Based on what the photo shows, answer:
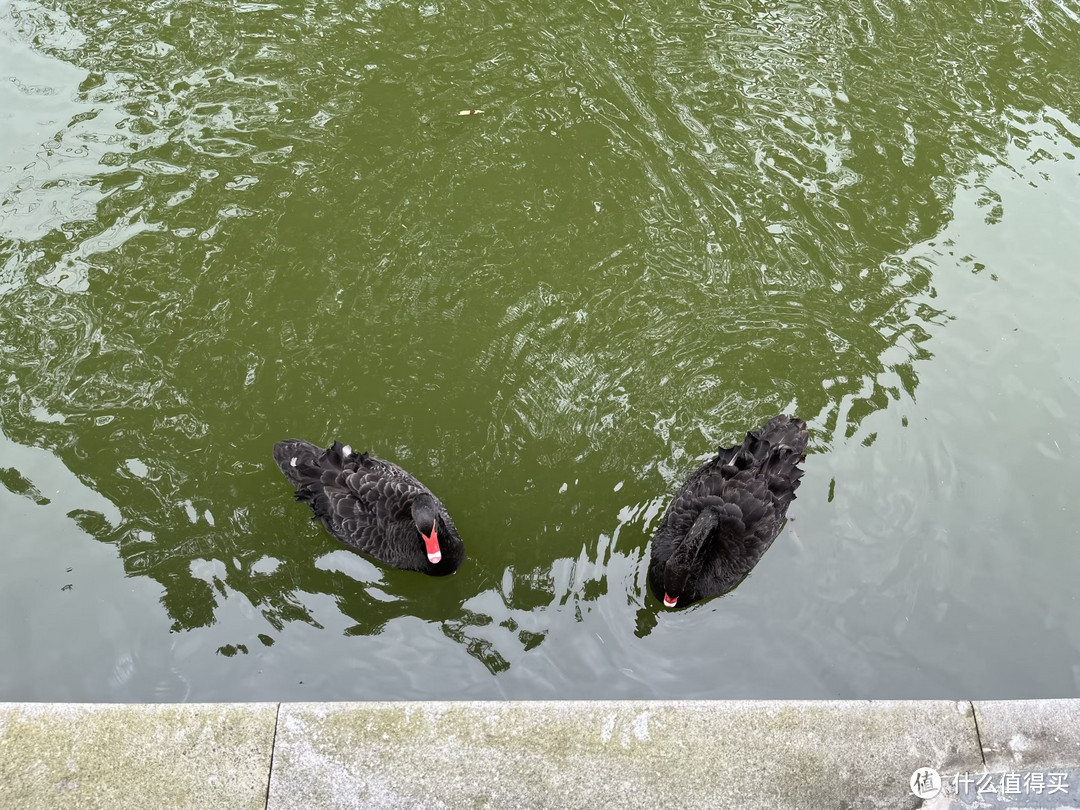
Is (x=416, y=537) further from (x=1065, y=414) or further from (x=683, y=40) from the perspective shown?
(x=683, y=40)

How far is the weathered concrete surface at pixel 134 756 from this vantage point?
3922mm

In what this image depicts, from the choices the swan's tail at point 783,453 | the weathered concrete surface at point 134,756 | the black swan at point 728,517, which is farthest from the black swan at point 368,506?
the swan's tail at point 783,453

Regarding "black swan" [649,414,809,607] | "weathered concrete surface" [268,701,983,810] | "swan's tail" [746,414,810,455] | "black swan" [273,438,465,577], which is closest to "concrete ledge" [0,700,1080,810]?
"weathered concrete surface" [268,701,983,810]

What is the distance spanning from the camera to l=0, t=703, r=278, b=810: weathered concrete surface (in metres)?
3.92

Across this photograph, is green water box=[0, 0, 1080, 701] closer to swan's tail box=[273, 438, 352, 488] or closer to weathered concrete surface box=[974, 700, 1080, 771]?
swan's tail box=[273, 438, 352, 488]

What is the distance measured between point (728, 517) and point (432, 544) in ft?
5.51

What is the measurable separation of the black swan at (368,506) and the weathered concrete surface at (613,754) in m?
1.33

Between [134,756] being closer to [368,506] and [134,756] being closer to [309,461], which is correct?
[368,506]

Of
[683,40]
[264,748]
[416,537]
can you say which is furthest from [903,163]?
[264,748]

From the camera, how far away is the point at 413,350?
645 centimetres

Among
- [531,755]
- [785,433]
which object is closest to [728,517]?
[785,433]

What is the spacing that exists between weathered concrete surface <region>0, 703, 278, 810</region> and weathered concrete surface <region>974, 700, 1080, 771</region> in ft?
10.4

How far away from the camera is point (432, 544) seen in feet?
16.9

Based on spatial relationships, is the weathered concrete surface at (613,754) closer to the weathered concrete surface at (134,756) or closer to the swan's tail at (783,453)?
the weathered concrete surface at (134,756)
